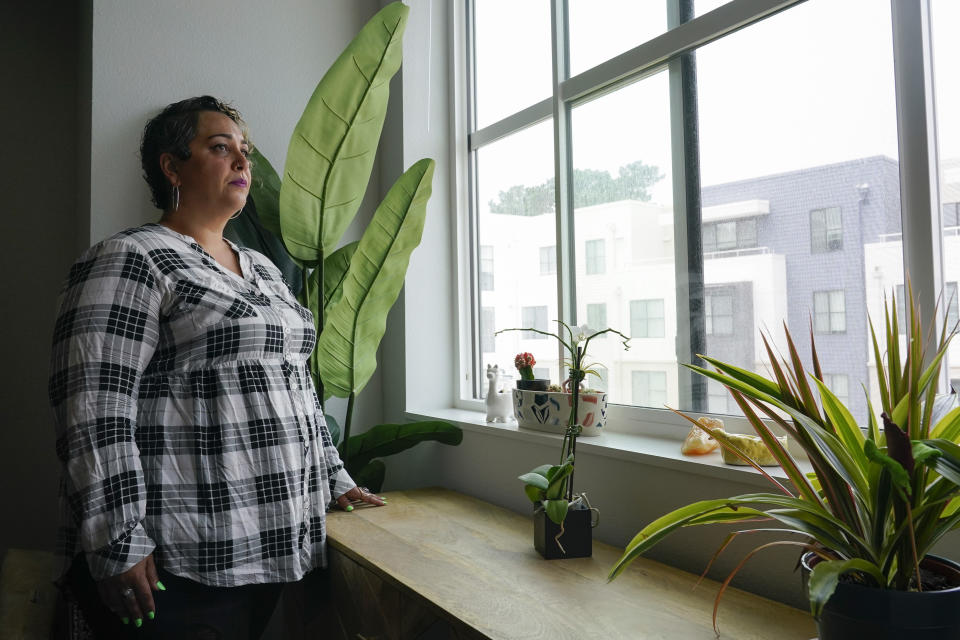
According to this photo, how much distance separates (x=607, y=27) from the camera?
1.91 m

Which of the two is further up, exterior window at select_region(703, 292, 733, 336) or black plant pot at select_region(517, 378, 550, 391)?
exterior window at select_region(703, 292, 733, 336)

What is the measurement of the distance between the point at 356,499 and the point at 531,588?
797mm

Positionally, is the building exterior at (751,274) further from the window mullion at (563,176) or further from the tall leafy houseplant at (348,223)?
the tall leafy houseplant at (348,223)

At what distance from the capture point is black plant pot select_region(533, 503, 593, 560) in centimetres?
144

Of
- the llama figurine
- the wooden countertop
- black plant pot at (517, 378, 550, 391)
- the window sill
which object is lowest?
the wooden countertop

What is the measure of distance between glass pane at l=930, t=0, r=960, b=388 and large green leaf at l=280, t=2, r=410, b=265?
3.88 feet

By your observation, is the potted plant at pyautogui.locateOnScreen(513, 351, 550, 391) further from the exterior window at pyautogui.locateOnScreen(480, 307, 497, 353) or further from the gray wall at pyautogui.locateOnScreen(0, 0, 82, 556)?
the gray wall at pyautogui.locateOnScreen(0, 0, 82, 556)

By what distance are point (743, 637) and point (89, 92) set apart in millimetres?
2303

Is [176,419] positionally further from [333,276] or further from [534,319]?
[534,319]

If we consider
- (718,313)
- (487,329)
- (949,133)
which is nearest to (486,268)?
(487,329)

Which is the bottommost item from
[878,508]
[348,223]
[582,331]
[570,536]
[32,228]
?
[570,536]

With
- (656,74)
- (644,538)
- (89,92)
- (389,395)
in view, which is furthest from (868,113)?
(89,92)

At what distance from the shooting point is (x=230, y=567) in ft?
4.53

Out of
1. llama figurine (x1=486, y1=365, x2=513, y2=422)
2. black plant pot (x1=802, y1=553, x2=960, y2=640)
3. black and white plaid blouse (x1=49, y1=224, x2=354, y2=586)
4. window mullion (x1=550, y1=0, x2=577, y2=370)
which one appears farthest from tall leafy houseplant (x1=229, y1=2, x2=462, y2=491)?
black plant pot (x1=802, y1=553, x2=960, y2=640)
